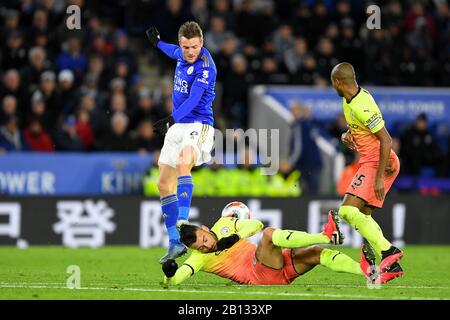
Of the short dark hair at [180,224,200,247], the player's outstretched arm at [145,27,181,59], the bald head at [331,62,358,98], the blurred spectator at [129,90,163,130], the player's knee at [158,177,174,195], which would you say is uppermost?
the player's outstretched arm at [145,27,181,59]

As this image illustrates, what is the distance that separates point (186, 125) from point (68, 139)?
672 cm

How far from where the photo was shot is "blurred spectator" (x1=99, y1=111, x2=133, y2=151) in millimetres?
18391

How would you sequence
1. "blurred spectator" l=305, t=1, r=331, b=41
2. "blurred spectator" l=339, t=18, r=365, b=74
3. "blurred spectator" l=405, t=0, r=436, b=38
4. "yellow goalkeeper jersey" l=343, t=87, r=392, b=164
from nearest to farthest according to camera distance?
"yellow goalkeeper jersey" l=343, t=87, r=392, b=164 → "blurred spectator" l=339, t=18, r=365, b=74 → "blurred spectator" l=305, t=1, r=331, b=41 → "blurred spectator" l=405, t=0, r=436, b=38

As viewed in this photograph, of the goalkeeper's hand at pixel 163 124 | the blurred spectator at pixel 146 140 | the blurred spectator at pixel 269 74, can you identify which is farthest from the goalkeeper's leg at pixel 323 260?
the blurred spectator at pixel 269 74

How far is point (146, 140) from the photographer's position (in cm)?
1855

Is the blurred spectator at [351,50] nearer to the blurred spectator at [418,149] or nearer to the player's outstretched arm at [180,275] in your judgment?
the blurred spectator at [418,149]

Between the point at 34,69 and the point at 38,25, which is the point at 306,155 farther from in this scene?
the point at 38,25

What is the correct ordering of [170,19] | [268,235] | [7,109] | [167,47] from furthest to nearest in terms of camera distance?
[170,19] < [7,109] < [167,47] < [268,235]

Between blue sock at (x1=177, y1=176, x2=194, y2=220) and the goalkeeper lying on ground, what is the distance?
870mm

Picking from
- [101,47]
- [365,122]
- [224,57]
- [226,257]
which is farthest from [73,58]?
[226,257]

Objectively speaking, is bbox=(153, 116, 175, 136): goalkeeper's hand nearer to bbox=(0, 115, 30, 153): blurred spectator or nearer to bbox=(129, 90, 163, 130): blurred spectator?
bbox=(0, 115, 30, 153): blurred spectator

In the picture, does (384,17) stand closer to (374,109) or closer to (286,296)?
(374,109)

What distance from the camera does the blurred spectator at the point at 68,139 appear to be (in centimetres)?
1830

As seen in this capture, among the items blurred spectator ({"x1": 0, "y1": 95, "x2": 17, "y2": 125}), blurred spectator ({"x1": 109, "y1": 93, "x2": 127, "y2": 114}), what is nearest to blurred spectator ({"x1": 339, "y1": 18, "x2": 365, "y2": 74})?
blurred spectator ({"x1": 109, "y1": 93, "x2": 127, "y2": 114})
